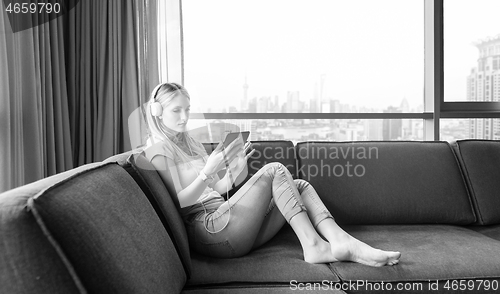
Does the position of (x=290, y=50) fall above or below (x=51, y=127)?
above

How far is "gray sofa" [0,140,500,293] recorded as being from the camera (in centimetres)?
75

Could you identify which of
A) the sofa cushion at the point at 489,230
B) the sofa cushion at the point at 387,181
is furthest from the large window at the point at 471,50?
the sofa cushion at the point at 489,230

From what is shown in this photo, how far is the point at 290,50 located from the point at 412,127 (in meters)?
1.04

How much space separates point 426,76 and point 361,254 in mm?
1959

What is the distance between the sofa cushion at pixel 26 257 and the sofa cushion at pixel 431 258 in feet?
3.12

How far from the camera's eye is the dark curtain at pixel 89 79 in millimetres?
2223

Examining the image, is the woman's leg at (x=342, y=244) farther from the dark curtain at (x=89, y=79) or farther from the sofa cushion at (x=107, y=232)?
the dark curtain at (x=89, y=79)

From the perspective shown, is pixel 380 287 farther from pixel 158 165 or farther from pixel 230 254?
pixel 158 165

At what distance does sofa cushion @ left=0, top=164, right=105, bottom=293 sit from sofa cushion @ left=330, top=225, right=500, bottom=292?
95 centimetres

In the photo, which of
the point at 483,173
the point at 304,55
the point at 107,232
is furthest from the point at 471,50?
the point at 107,232

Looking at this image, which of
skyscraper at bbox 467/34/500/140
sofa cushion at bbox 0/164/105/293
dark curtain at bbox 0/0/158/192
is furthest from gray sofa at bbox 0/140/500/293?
skyscraper at bbox 467/34/500/140

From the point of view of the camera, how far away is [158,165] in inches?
61.4

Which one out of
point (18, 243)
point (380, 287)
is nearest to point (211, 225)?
point (380, 287)

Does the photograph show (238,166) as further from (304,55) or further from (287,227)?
(304,55)
